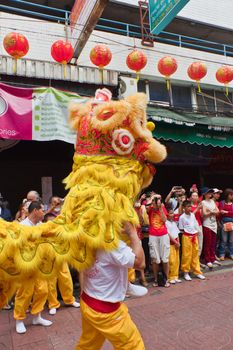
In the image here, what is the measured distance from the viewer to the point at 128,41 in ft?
34.0

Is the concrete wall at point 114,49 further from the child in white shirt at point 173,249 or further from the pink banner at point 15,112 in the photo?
the child in white shirt at point 173,249

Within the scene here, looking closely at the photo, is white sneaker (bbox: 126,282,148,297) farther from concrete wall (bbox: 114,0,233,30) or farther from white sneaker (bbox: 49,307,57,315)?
concrete wall (bbox: 114,0,233,30)

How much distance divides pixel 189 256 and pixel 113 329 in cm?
435

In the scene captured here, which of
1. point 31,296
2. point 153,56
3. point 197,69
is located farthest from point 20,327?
point 153,56

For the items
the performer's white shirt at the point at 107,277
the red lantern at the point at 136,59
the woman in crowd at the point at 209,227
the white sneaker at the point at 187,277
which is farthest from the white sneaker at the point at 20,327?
the red lantern at the point at 136,59

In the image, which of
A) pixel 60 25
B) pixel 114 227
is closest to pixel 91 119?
pixel 114 227

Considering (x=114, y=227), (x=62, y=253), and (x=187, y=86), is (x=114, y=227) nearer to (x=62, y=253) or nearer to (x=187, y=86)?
(x=62, y=253)

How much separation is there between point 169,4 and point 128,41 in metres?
4.87

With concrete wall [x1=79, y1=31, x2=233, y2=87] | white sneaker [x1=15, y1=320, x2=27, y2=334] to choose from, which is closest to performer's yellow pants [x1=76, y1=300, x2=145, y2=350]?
white sneaker [x1=15, y1=320, x2=27, y2=334]

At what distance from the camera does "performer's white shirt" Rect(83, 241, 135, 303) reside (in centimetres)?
199

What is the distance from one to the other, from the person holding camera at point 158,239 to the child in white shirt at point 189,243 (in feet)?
1.80

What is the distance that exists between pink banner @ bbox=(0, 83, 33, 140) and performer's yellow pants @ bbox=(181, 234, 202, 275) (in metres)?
3.61

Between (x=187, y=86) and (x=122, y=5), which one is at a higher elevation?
(x=122, y=5)

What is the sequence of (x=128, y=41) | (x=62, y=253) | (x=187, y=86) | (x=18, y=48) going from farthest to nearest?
(x=187, y=86)
(x=128, y=41)
(x=18, y=48)
(x=62, y=253)
